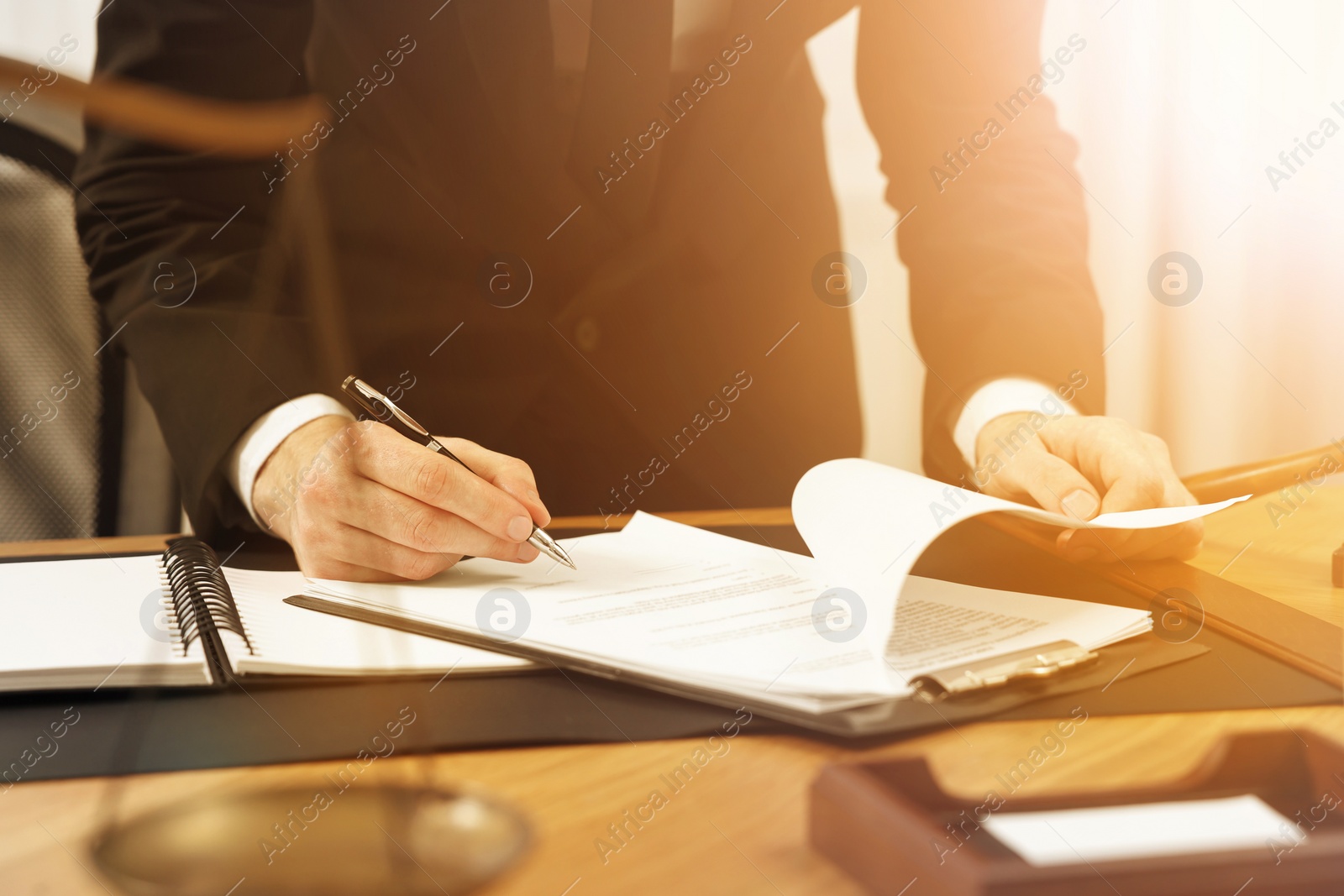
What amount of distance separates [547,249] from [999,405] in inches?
20.9

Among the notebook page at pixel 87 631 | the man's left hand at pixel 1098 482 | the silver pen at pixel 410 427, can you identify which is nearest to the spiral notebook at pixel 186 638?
the notebook page at pixel 87 631

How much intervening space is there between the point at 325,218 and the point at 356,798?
82 centimetres

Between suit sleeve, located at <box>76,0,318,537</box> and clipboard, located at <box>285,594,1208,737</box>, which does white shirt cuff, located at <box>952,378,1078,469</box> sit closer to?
clipboard, located at <box>285,594,1208,737</box>

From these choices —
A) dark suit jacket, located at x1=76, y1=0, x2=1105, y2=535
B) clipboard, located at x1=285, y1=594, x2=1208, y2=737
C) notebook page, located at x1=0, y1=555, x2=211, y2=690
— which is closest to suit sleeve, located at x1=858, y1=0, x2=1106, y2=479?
dark suit jacket, located at x1=76, y1=0, x2=1105, y2=535

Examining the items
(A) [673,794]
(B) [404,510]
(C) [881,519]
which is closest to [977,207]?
(C) [881,519]

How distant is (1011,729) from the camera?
0.31 m

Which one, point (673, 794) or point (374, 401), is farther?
point (374, 401)

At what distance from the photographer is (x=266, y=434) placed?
667mm

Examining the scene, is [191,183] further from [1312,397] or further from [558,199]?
[1312,397]

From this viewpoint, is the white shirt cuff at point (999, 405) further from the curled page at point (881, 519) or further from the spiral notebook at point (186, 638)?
the spiral notebook at point (186, 638)

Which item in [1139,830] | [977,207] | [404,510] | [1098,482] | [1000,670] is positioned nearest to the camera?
[1139,830]

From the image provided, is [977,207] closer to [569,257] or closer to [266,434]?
[569,257]

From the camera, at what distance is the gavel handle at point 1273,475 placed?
1.97 feet

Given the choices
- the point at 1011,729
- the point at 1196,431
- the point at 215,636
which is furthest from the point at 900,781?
the point at 1196,431
